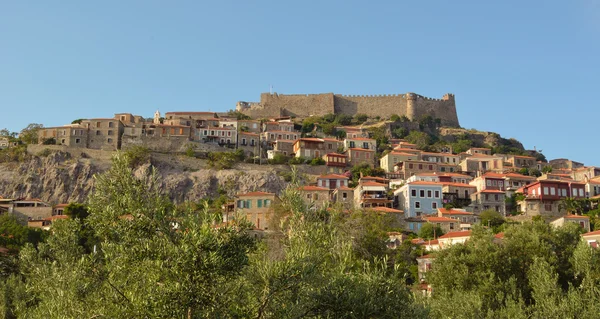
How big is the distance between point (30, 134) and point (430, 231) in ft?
171

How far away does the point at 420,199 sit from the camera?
67.1m

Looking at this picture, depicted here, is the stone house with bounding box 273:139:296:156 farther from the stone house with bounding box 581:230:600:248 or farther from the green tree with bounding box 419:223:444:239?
the stone house with bounding box 581:230:600:248

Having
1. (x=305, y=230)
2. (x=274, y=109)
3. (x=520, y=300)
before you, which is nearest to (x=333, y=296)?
(x=305, y=230)

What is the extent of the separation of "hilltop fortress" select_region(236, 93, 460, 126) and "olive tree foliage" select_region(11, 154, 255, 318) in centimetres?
9771

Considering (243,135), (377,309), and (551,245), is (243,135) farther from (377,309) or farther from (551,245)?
(377,309)

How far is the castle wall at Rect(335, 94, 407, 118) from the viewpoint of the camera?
11906 centimetres

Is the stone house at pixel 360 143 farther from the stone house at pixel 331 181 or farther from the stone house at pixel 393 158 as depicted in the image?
the stone house at pixel 331 181

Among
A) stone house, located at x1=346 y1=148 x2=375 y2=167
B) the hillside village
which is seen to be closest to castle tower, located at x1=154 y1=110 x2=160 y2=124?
the hillside village

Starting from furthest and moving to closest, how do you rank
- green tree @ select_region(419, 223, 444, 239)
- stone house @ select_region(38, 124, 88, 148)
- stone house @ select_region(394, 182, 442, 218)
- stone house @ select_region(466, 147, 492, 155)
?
stone house @ select_region(466, 147, 492, 155), stone house @ select_region(38, 124, 88, 148), stone house @ select_region(394, 182, 442, 218), green tree @ select_region(419, 223, 444, 239)

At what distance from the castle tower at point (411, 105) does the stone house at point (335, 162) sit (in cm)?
3823

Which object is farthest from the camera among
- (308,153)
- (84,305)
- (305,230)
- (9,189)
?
(308,153)

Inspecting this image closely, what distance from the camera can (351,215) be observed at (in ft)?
179

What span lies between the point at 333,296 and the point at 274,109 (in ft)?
324

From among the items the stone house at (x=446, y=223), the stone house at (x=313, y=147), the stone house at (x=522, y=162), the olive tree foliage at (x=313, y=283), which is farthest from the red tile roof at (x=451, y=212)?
the olive tree foliage at (x=313, y=283)
